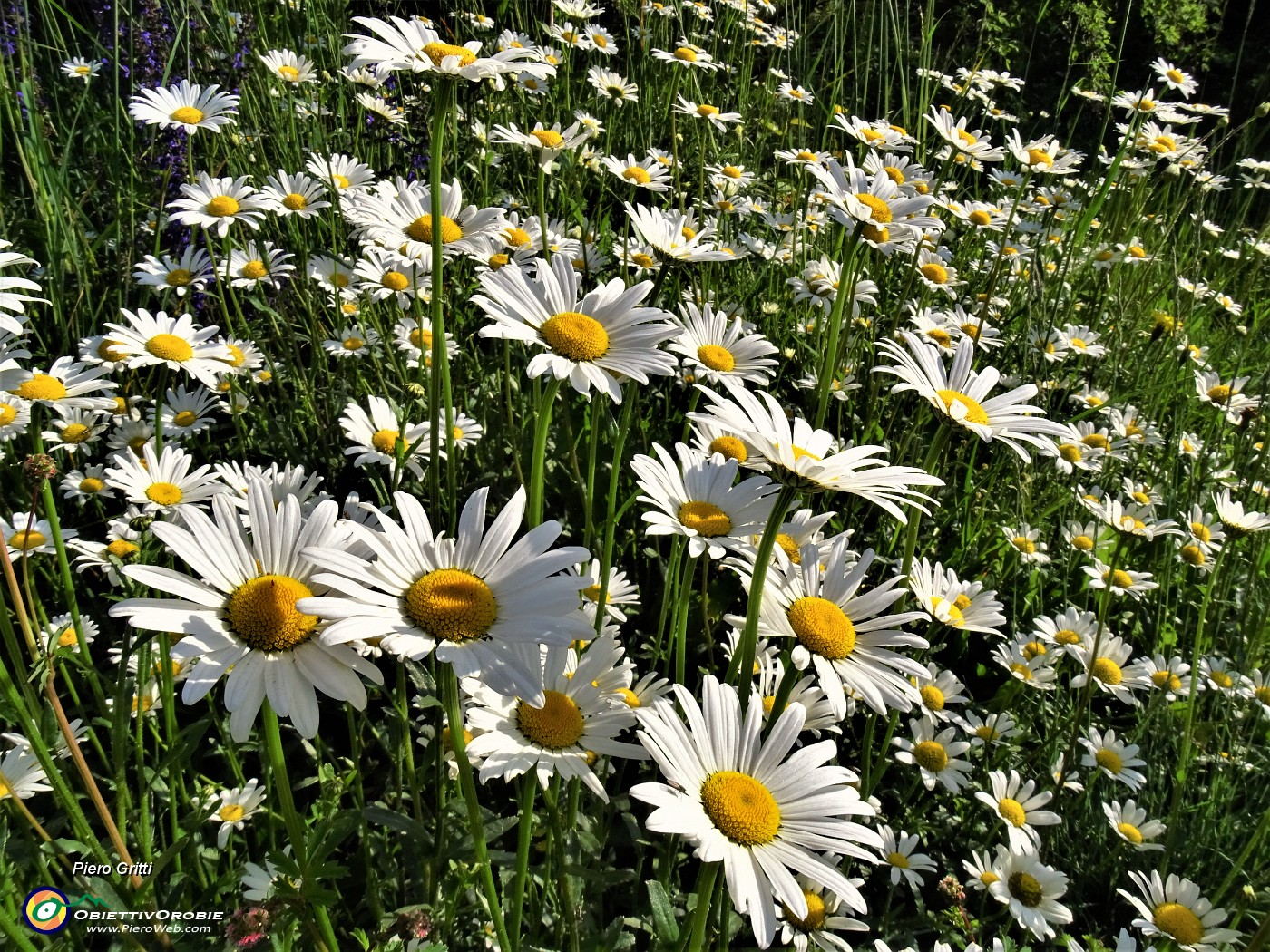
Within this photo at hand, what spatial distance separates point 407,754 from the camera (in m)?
1.57

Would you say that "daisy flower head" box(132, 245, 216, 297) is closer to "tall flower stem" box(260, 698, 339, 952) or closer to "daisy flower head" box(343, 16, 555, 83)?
"daisy flower head" box(343, 16, 555, 83)

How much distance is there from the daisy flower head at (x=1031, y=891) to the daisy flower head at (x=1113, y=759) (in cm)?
42

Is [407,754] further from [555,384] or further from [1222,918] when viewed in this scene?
[1222,918]

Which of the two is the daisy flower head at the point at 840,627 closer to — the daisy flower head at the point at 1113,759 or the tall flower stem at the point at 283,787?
the tall flower stem at the point at 283,787

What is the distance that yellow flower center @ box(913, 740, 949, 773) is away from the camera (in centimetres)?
216

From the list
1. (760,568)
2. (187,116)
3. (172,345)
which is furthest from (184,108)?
(760,568)

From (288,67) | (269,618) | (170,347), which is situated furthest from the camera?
(288,67)

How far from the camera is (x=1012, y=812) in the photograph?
6.86 feet

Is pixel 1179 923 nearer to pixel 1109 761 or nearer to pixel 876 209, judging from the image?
pixel 1109 761

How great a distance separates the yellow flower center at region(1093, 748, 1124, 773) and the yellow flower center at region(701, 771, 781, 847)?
5.26 ft

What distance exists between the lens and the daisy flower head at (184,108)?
2852mm

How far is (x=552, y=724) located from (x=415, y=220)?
55.6 inches

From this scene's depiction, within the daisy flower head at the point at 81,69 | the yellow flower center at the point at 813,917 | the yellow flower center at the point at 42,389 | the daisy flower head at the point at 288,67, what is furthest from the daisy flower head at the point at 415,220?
the daisy flower head at the point at 81,69

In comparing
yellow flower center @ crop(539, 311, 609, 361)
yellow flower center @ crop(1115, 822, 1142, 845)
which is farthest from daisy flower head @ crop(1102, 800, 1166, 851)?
yellow flower center @ crop(539, 311, 609, 361)
